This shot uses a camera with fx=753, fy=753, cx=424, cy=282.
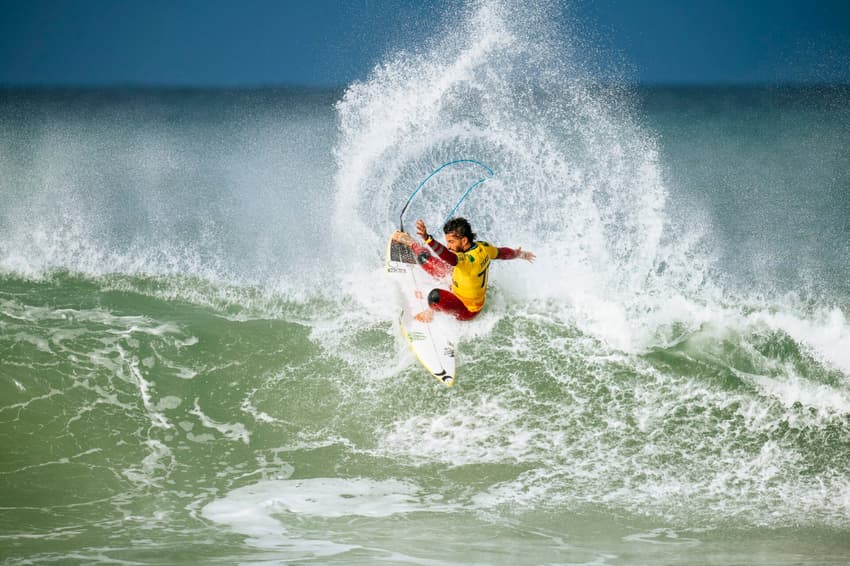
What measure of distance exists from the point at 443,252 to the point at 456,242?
179 millimetres

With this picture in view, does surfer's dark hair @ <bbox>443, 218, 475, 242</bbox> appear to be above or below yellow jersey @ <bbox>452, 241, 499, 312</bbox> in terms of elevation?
above

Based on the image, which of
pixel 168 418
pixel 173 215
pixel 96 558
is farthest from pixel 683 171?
pixel 96 558

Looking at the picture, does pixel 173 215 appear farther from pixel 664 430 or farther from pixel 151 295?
pixel 664 430

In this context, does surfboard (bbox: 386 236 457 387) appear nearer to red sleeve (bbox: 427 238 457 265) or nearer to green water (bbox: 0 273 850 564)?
green water (bbox: 0 273 850 564)

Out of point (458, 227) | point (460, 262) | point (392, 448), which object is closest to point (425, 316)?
point (460, 262)

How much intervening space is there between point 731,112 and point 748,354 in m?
16.2

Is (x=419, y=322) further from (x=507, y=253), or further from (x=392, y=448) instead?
(x=392, y=448)

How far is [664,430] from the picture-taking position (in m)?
5.73

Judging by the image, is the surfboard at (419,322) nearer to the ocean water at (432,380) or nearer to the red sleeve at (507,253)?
the ocean water at (432,380)

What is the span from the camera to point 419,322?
638 centimetres

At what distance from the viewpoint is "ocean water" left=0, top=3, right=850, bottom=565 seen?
4930 mm

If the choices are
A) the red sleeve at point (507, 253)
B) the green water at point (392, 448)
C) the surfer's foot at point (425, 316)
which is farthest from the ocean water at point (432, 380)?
the red sleeve at point (507, 253)

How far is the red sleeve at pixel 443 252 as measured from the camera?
18.3 ft

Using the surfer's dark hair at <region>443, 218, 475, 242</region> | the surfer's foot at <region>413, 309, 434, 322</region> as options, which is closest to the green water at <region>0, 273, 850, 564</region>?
the surfer's foot at <region>413, 309, 434, 322</region>
